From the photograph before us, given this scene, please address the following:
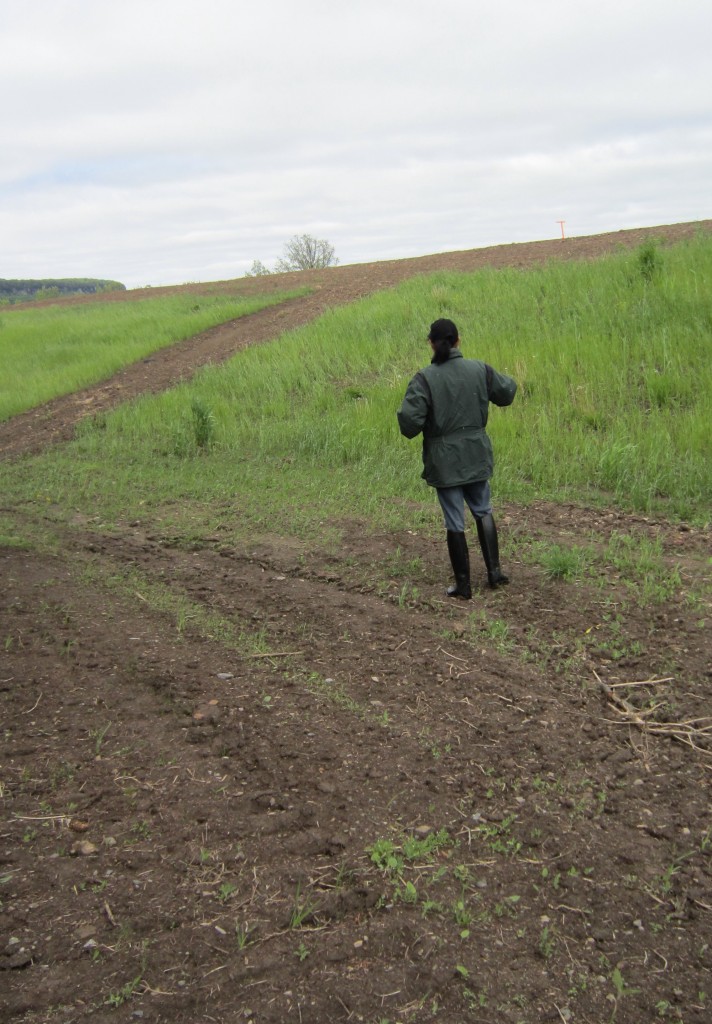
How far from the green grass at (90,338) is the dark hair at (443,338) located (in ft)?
36.0

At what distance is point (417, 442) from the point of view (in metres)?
9.81

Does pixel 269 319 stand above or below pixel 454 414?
above

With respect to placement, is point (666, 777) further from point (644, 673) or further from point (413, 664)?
point (413, 664)

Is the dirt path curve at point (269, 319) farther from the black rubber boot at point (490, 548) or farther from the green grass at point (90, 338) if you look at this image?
the black rubber boot at point (490, 548)

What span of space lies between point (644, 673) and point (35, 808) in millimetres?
3131

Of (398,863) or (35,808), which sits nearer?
(398,863)

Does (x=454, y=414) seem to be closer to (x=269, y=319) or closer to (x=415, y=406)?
(x=415, y=406)

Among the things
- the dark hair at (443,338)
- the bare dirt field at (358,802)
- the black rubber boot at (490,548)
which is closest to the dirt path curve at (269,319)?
the bare dirt field at (358,802)

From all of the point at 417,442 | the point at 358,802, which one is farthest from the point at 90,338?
the point at 358,802

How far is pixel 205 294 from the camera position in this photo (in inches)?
947

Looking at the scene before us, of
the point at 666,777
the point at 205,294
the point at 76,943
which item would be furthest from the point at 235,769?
the point at 205,294

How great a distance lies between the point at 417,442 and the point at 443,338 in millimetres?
4215

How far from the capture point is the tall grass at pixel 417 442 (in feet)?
27.1

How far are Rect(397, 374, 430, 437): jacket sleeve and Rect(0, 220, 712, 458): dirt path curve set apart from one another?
7.88 meters
